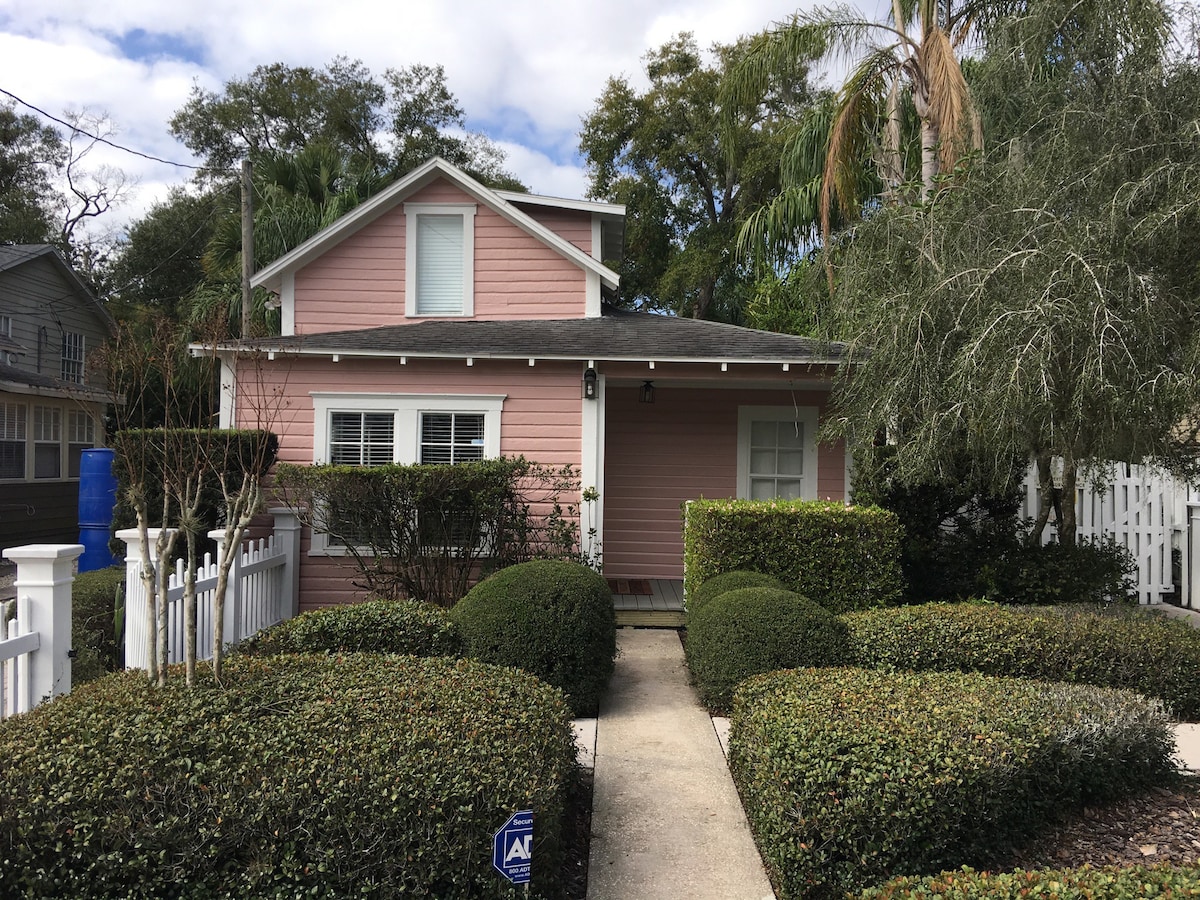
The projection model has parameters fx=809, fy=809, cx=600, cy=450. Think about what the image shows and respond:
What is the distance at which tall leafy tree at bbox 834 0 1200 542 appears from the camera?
17.5ft

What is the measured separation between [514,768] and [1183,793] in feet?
10.8

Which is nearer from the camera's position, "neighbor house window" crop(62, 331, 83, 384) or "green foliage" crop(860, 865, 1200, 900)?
"green foliage" crop(860, 865, 1200, 900)

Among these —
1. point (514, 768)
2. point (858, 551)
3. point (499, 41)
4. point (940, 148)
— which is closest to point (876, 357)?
point (858, 551)

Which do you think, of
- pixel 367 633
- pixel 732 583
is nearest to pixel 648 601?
pixel 732 583

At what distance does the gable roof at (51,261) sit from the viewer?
17.0m

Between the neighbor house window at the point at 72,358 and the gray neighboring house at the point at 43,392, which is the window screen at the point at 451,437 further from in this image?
the neighbor house window at the point at 72,358

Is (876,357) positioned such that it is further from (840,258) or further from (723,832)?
(723,832)

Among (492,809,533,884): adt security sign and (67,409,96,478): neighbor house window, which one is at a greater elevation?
(67,409,96,478): neighbor house window

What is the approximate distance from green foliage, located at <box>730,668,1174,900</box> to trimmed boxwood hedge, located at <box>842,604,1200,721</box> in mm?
1094

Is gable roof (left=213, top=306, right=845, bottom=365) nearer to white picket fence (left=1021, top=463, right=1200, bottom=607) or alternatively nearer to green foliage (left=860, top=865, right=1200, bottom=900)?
white picket fence (left=1021, top=463, right=1200, bottom=607)

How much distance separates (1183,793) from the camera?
3906 mm

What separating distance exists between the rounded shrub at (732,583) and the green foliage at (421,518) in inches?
84.0

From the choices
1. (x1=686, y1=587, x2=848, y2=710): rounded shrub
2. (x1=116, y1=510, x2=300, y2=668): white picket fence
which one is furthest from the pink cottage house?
(x1=686, y1=587, x2=848, y2=710): rounded shrub

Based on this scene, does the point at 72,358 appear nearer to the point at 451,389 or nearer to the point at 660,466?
the point at 451,389
